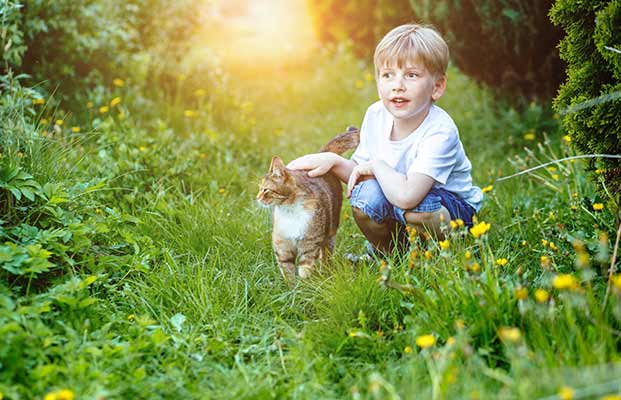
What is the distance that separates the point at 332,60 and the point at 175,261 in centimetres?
590

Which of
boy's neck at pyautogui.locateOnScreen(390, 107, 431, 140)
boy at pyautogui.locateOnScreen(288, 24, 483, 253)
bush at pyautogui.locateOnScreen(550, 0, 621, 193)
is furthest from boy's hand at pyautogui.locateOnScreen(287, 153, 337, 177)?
bush at pyautogui.locateOnScreen(550, 0, 621, 193)

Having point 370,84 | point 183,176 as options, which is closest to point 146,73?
point 183,176

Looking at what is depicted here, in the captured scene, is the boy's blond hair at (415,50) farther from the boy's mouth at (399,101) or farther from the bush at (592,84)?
the bush at (592,84)

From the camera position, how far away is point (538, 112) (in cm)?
508

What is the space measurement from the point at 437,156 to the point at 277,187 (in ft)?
2.56

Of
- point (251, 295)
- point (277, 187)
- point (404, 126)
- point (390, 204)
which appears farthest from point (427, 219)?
point (251, 295)

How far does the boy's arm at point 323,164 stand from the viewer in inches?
129

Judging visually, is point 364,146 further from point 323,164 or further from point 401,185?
point 401,185

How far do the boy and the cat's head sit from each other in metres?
0.22

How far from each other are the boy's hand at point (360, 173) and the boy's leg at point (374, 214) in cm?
Answer: 3

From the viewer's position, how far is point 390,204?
3.22 meters

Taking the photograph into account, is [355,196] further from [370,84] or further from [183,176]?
[370,84]

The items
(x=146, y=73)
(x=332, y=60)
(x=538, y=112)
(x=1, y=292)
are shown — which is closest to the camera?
(x=1, y=292)

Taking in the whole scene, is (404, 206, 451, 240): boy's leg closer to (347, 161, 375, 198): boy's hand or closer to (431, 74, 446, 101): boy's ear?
(347, 161, 375, 198): boy's hand
